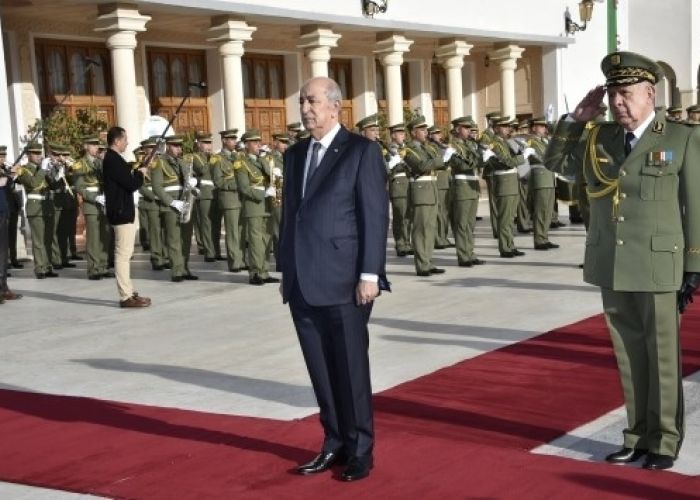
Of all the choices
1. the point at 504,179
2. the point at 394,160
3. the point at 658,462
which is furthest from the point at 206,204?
the point at 658,462

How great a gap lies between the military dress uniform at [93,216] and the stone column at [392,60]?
10716 millimetres

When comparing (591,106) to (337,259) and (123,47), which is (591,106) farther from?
(123,47)

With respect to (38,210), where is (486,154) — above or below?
above

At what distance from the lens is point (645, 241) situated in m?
4.15

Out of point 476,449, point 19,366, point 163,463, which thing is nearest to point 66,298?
point 19,366

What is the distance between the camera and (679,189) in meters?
4.13

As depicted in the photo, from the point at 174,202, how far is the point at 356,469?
806 centimetres

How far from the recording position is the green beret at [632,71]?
4.05 metres

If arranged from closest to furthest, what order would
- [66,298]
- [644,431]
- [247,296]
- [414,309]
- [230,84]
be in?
[644,431]
[414,309]
[247,296]
[66,298]
[230,84]

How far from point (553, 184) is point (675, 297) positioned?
29.5 ft

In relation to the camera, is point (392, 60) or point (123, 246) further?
point (392, 60)

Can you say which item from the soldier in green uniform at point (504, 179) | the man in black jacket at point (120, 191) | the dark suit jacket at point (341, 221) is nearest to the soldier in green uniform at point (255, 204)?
the man in black jacket at point (120, 191)

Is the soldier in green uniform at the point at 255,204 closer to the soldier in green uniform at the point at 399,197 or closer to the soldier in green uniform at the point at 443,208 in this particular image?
the soldier in green uniform at the point at 399,197

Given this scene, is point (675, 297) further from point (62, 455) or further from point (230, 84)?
point (230, 84)
